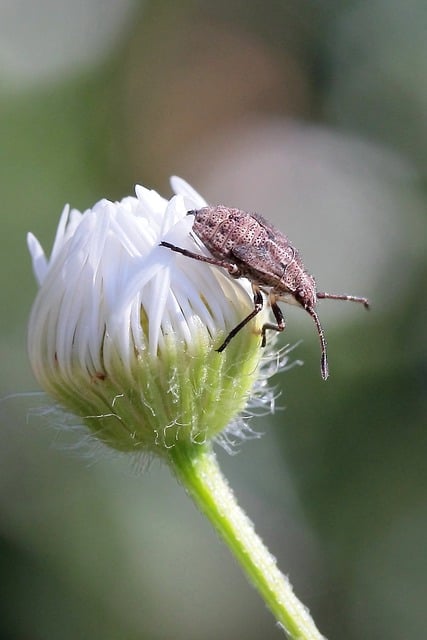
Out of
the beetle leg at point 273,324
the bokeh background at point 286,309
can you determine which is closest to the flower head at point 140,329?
the beetle leg at point 273,324

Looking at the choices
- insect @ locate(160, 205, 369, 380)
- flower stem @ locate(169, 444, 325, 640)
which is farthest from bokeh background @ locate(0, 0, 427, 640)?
insect @ locate(160, 205, 369, 380)

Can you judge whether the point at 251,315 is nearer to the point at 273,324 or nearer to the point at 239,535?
the point at 273,324

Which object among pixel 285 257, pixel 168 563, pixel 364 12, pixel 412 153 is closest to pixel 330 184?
pixel 412 153

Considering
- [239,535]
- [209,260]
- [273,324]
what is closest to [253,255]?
[209,260]

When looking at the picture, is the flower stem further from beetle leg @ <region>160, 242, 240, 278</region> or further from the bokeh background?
the bokeh background

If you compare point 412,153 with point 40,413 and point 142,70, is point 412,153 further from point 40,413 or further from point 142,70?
point 40,413

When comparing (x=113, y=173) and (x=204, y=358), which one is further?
(x=113, y=173)

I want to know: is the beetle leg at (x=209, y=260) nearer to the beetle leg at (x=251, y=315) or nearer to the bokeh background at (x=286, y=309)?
the beetle leg at (x=251, y=315)
